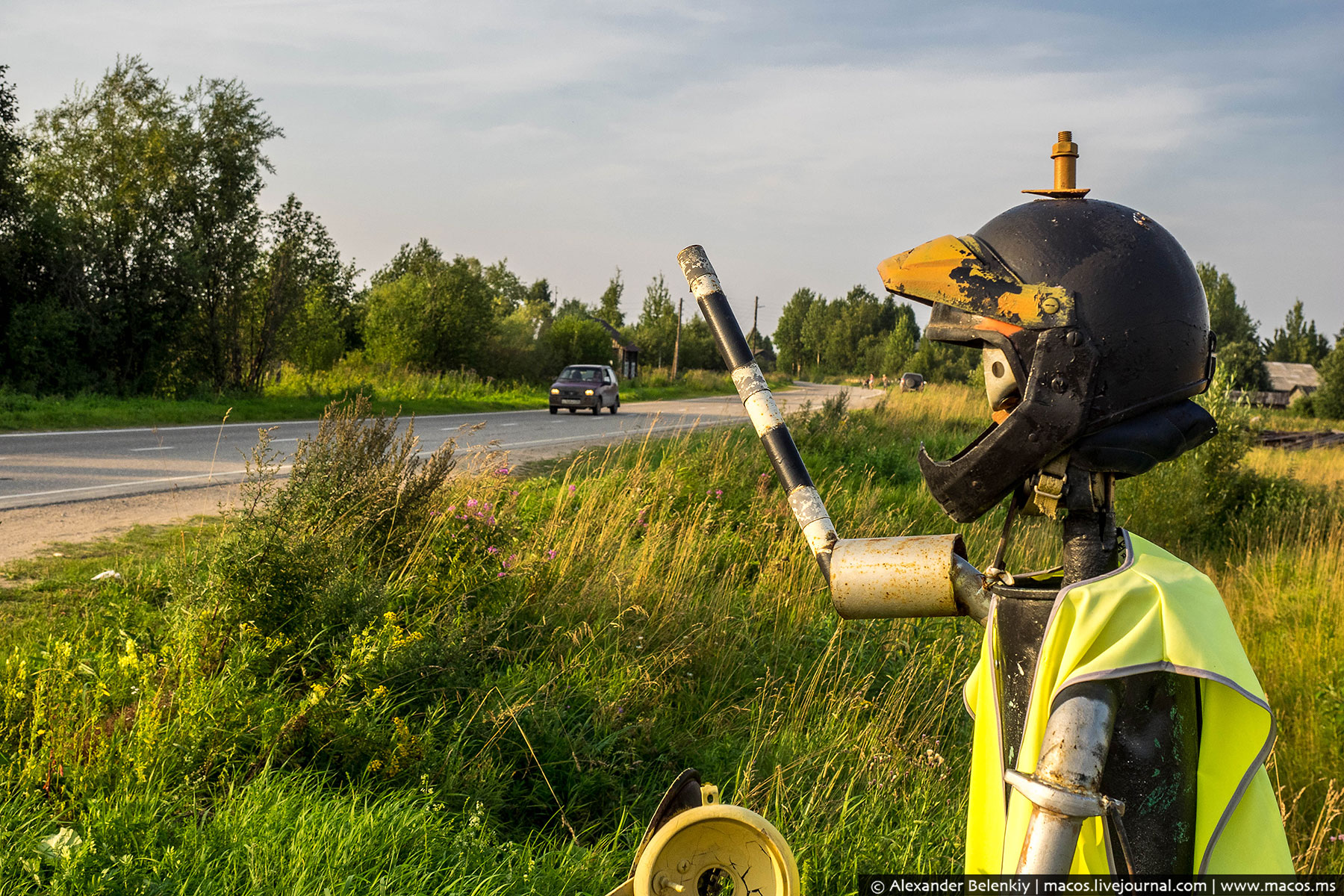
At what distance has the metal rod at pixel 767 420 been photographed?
1.26 m

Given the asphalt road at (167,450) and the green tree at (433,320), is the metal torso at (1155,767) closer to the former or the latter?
the asphalt road at (167,450)

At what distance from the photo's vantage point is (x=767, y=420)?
1.25 meters

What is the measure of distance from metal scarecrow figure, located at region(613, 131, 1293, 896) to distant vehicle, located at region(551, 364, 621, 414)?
23.3 metres

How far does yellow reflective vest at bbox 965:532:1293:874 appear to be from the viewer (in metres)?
1.00

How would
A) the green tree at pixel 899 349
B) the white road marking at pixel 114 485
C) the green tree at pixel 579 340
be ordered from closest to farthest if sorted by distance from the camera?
the white road marking at pixel 114 485 < the green tree at pixel 579 340 < the green tree at pixel 899 349

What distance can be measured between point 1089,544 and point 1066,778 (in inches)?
14.2

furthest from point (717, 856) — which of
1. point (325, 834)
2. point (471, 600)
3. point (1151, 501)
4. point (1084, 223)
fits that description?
point (1151, 501)

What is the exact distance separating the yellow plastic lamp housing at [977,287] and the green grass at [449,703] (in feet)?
6.63

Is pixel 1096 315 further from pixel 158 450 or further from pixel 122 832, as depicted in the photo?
pixel 158 450

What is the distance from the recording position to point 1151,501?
11102 mm

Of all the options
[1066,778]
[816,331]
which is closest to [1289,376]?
[816,331]

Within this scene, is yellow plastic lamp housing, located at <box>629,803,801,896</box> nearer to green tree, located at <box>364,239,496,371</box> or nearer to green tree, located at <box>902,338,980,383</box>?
green tree, located at <box>364,239,496,371</box>

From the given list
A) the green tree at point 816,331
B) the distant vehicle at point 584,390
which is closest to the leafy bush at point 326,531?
the distant vehicle at point 584,390

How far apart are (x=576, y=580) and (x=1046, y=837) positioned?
3.95 m
